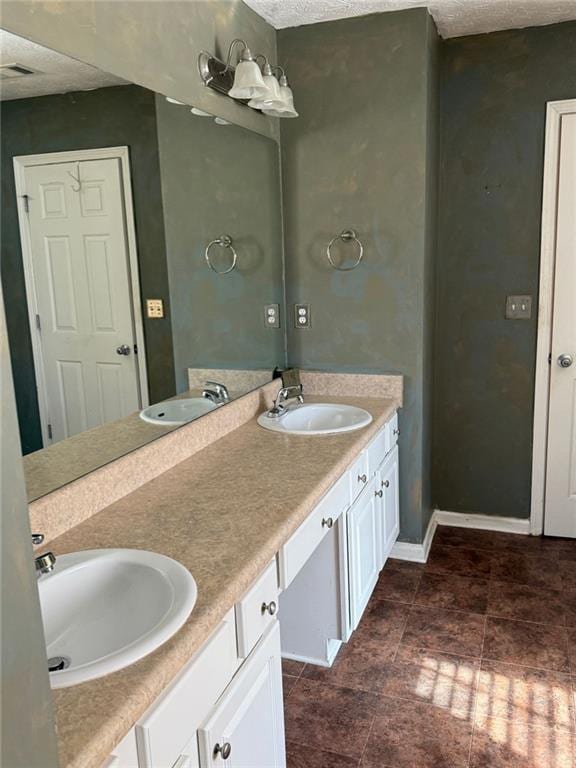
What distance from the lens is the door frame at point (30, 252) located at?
148cm

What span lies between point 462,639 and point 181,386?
146 centimetres

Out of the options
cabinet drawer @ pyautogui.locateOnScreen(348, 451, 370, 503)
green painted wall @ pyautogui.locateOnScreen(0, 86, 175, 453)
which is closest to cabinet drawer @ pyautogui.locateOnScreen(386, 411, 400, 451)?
cabinet drawer @ pyautogui.locateOnScreen(348, 451, 370, 503)

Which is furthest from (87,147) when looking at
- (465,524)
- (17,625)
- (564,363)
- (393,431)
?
(465,524)

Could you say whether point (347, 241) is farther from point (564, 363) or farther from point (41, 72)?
point (41, 72)

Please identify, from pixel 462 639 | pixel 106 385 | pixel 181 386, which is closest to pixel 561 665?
pixel 462 639

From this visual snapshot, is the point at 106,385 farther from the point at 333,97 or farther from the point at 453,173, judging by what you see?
the point at 453,173

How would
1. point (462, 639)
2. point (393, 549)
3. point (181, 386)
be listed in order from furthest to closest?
point (393, 549), point (462, 639), point (181, 386)

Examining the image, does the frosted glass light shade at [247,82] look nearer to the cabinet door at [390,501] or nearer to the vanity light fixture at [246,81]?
the vanity light fixture at [246,81]

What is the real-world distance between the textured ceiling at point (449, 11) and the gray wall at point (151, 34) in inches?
4.5

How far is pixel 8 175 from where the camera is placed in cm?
144

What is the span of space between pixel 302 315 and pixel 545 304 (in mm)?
1198

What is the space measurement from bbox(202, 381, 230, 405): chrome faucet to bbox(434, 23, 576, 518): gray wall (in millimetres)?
1390

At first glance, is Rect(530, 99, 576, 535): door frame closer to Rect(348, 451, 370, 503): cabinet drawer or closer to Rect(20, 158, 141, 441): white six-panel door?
Rect(348, 451, 370, 503): cabinet drawer

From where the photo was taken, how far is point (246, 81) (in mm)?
2299
